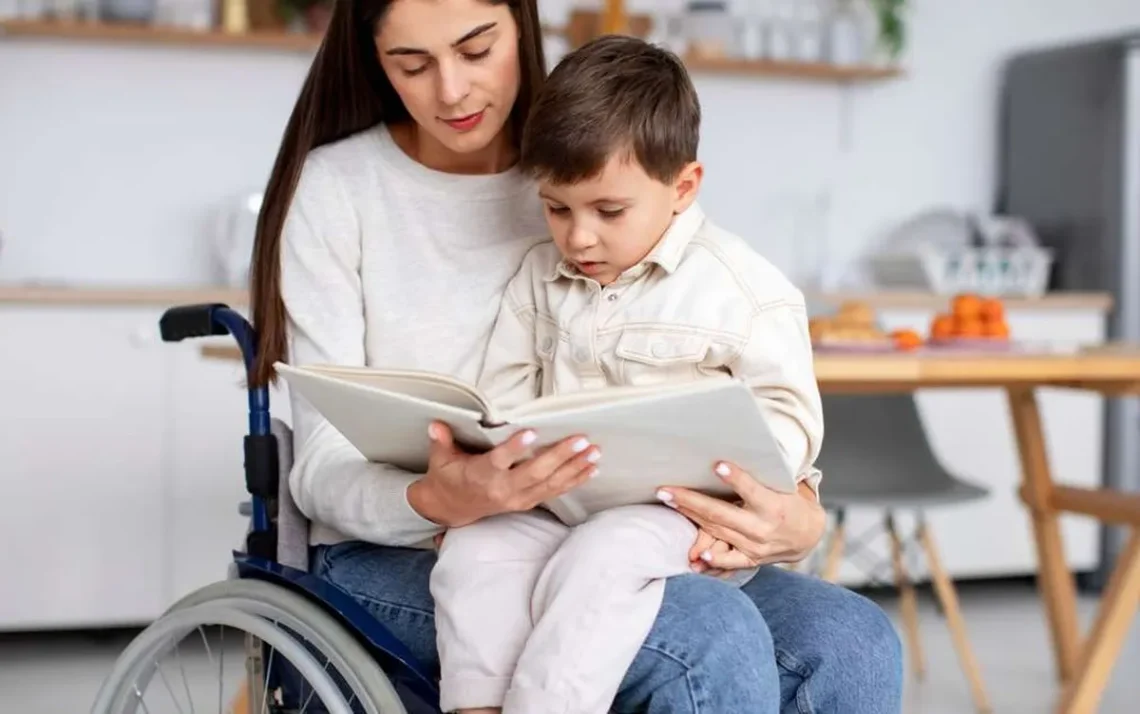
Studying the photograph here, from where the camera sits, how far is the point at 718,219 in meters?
4.52

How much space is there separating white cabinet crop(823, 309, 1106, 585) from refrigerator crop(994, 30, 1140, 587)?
68 mm

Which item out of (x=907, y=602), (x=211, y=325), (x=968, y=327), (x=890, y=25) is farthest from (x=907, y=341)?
(x=890, y=25)

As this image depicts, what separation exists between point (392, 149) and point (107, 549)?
6.87 ft

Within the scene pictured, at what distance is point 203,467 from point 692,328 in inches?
90.7

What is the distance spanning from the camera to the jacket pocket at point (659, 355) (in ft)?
5.00

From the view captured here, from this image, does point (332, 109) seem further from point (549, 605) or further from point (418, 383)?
point (549, 605)

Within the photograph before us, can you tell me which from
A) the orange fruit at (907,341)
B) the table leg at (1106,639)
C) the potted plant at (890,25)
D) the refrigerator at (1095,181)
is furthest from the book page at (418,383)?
the potted plant at (890,25)

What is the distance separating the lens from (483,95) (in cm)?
167

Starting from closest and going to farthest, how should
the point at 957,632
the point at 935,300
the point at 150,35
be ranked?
the point at 957,632, the point at 150,35, the point at 935,300

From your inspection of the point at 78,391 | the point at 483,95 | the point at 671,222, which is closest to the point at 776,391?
the point at 671,222

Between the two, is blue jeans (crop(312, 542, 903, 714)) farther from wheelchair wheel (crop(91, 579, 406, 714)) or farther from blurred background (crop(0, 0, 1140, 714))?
blurred background (crop(0, 0, 1140, 714))

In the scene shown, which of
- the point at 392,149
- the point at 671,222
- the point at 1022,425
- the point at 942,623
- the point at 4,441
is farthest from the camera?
the point at 942,623

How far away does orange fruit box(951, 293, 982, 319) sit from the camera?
2766 millimetres

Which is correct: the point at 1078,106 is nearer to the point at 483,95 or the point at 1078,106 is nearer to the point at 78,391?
the point at 78,391
